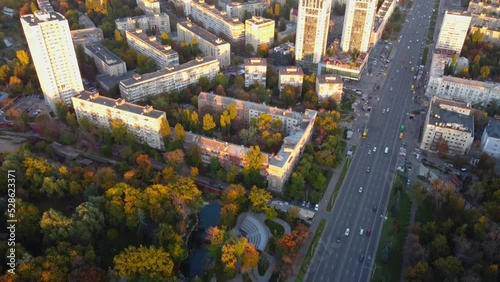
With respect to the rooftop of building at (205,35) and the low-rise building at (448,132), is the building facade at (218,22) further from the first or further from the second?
the low-rise building at (448,132)

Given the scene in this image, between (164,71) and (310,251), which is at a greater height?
(164,71)

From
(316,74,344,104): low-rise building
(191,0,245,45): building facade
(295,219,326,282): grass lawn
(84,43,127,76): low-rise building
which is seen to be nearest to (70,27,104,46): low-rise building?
(84,43,127,76): low-rise building

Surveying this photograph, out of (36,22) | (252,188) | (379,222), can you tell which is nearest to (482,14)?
(379,222)

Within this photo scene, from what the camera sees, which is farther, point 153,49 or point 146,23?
point 146,23

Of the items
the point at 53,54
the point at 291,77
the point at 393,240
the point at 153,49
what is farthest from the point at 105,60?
the point at 393,240

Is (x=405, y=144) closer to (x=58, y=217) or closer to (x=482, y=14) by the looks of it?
(x=58, y=217)

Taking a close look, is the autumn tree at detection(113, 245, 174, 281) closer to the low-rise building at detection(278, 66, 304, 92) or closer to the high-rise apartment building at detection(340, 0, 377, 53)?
the low-rise building at detection(278, 66, 304, 92)

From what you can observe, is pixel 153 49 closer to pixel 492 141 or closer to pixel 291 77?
pixel 291 77
